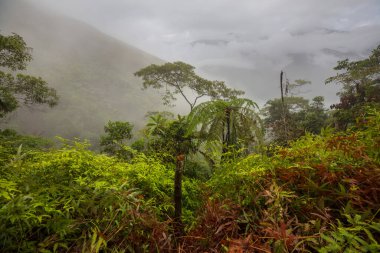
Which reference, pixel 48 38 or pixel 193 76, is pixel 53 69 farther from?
pixel 193 76

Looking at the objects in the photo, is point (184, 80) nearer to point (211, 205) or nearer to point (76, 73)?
point (211, 205)

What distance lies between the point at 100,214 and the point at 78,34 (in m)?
154

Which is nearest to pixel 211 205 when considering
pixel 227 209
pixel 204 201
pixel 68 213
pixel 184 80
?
pixel 227 209

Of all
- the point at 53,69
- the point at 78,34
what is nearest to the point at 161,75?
the point at 53,69

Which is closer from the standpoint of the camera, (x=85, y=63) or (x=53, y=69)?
(x=53, y=69)

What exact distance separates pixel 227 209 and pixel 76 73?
10452 cm

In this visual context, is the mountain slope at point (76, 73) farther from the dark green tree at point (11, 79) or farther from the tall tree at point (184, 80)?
the dark green tree at point (11, 79)

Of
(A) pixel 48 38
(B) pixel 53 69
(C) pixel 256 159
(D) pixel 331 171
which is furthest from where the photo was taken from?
(A) pixel 48 38

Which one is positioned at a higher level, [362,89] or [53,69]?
[53,69]

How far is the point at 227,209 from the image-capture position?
1.78 meters

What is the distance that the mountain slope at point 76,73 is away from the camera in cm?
7119

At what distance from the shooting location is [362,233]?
139 centimetres

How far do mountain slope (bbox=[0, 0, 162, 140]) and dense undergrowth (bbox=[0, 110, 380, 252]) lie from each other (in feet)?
205

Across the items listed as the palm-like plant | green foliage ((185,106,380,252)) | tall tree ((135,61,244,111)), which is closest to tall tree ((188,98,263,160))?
the palm-like plant
